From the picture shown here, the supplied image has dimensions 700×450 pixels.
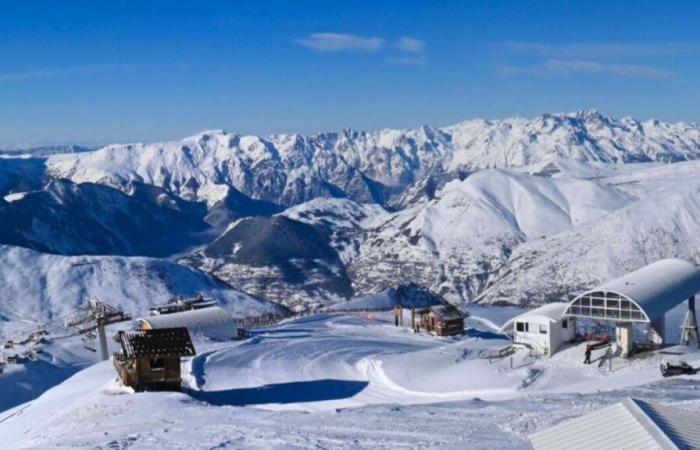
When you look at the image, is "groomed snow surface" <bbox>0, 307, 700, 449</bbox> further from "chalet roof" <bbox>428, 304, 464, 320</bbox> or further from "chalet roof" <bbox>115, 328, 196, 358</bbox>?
"chalet roof" <bbox>115, 328, 196, 358</bbox>

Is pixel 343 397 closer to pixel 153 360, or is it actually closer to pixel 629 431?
pixel 153 360

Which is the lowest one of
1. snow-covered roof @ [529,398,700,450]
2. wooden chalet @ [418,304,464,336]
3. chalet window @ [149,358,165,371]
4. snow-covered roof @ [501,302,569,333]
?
wooden chalet @ [418,304,464,336]

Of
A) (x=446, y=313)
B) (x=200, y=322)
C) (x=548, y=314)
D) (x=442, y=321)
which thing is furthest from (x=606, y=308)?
(x=200, y=322)

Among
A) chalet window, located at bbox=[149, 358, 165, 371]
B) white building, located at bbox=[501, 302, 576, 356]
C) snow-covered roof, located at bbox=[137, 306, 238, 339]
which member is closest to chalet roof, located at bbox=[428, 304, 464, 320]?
white building, located at bbox=[501, 302, 576, 356]

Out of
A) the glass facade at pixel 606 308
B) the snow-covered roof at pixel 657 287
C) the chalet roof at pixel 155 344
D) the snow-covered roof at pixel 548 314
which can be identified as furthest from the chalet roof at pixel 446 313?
the chalet roof at pixel 155 344

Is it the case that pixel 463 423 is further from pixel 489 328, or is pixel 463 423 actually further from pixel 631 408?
pixel 489 328

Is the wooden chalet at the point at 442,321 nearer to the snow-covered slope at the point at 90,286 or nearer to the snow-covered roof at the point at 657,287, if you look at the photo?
the snow-covered roof at the point at 657,287
